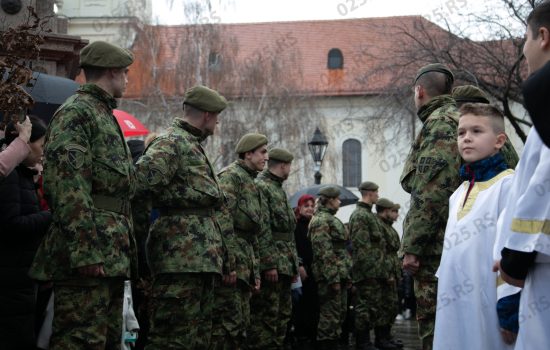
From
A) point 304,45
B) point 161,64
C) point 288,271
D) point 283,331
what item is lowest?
point 283,331

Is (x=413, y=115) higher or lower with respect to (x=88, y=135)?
higher

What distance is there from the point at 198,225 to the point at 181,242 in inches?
8.2

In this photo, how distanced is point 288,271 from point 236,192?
1772 mm

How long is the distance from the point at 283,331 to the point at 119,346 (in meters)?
5.33

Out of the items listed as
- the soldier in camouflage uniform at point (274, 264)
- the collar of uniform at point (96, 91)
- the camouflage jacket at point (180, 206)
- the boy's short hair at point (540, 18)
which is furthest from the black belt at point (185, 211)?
the boy's short hair at point (540, 18)

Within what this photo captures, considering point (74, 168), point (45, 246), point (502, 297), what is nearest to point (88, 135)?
point (74, 168)

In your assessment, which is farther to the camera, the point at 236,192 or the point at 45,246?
the point at 236,192

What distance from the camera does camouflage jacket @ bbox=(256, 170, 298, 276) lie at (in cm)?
1136

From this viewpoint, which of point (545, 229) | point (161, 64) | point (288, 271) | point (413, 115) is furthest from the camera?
point (161, 64)

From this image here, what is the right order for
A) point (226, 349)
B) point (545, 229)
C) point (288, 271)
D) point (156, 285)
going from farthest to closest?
point (288, 271)
point (226, 349)
point (156, 285)
point (545, 229)

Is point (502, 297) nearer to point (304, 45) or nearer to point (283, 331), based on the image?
point (283, 331)

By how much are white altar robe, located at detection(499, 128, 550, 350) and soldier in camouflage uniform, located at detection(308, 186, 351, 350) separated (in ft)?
31.5

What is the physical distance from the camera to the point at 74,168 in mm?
6246

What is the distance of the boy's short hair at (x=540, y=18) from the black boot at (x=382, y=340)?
1144cm
